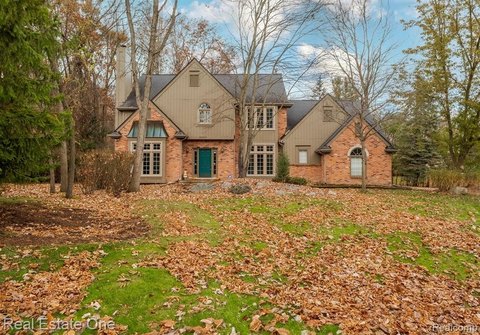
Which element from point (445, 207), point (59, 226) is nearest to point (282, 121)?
point (445, 207)

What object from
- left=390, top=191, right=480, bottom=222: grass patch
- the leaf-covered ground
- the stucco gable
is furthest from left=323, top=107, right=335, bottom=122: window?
the leaf-covered ground

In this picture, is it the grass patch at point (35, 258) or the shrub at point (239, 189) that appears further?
the shrub at point (239, 189)

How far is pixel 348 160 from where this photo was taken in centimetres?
2331

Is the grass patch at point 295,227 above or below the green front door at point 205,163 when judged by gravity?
below

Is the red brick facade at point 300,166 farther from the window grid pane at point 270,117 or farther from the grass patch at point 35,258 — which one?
the grass patch at point 35,258

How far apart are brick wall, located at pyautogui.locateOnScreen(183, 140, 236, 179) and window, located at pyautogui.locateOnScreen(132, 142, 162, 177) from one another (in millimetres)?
2033

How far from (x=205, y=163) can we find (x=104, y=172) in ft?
35.8

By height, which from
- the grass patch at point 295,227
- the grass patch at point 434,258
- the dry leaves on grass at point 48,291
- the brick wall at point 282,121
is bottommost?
the grass patch at point 434,258

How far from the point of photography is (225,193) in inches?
560

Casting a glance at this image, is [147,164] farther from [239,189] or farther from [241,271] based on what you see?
[241,271]

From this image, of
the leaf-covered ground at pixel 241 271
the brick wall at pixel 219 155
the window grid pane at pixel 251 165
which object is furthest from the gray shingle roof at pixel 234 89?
the leaf-covered ground at pixel 241 271

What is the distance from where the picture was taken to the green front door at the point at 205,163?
78.7 ft

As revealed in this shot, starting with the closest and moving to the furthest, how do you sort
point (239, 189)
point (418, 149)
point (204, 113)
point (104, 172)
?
point (104, 172) → point (239, 189) → point (204, 113) → point (418, 149)

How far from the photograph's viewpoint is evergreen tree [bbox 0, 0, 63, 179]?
19.4ft
